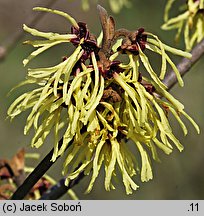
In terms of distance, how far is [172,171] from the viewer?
8.00 ft

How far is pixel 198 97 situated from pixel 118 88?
1690 millimetres

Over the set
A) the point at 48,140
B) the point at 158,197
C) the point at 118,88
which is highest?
the point at 118,88

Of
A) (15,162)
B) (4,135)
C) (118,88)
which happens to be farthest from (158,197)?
(118,88)

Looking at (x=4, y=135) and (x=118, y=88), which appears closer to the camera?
(x=118, y=88)

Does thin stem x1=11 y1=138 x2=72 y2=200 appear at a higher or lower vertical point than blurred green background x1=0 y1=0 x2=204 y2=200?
higher

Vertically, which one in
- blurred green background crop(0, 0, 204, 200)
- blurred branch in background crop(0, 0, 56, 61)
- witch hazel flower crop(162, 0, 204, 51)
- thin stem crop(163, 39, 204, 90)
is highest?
blurred branch in background crop(0, 0, 56, 61)

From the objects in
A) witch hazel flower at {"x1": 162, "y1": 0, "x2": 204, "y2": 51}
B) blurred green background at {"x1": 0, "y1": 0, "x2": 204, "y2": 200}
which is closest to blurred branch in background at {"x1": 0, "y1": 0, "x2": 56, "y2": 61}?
witch hazel flower at {"x1": 162, "y1": 0, "x2": 204, "y2": 51}

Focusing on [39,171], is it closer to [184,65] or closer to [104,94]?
[104,94]

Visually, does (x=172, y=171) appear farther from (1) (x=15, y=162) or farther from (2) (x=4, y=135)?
(1) (x=15, y=162)

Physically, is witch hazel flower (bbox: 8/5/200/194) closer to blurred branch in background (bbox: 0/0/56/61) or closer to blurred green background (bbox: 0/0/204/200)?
blurred branch in background (bbox: 0/0/56/61)

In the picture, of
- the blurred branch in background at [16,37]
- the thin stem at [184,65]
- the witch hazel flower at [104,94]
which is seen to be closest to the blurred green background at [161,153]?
the blurred branch in background at [16,37]

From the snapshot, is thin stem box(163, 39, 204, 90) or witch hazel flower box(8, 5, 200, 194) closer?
witch hazel flower box(8, 5, 200, 194)

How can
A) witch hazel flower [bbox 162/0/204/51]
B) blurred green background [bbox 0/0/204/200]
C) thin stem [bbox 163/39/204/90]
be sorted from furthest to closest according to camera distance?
blurred green background [bbox 0/0/204/200] → witch hazel flower [bbox 162/0/204/51] → thin stem [bbox 163/39/204/90]

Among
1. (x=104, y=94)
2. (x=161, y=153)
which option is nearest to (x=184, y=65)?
(x=104, y=94)
